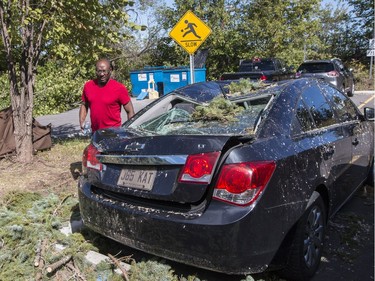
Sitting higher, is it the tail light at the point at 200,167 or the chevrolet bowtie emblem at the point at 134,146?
the chevrolet bowtie emblem at the point at 134,146

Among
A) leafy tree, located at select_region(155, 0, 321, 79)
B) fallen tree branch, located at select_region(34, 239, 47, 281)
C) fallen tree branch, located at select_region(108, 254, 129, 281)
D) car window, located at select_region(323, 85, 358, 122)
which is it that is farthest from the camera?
leafy tree, located at select_region(155, 0, 321, 79)

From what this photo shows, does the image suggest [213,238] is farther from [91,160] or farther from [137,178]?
[91,160]

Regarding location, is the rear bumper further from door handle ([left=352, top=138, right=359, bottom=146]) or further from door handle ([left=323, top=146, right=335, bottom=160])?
door handle ([left=352, top=138, right=359, bottom=146])

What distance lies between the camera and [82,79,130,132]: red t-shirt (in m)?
5.18

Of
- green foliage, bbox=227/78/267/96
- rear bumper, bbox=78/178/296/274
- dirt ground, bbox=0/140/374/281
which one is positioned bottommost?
dirt ground, bbox=0/140/374/281

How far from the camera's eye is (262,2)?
2184 cm

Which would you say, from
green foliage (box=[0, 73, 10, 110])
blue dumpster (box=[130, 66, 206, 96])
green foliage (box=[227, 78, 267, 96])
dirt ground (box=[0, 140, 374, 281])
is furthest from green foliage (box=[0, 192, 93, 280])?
blue dumpster (box=[130, 66, 206, 96])

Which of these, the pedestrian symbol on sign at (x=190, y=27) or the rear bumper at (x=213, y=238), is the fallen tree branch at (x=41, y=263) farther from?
the pedestrian symbol on sign at (x=190, y=27)

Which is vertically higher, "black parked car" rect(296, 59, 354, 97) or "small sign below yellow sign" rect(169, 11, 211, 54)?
"small sign below yellow sign" rect(169, 11, 211, 54)

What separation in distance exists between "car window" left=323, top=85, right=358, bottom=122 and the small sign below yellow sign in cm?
422

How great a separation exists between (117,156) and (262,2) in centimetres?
2088

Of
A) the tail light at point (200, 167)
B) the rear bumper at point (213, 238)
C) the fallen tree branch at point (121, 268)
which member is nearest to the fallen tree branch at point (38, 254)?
the fallen tree branch at point (121, 268)

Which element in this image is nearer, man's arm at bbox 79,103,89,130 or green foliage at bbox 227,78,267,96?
green foliage at bbox 227,78,267,96

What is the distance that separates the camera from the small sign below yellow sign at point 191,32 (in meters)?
8.21
